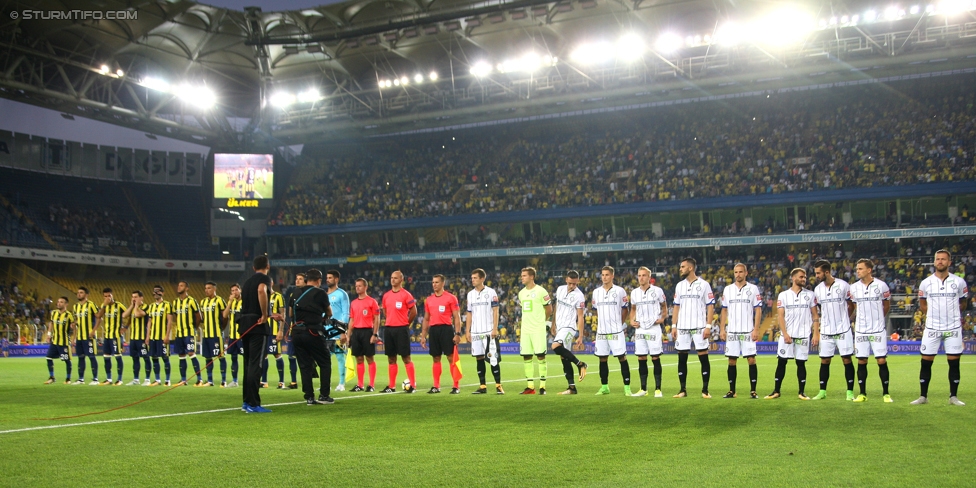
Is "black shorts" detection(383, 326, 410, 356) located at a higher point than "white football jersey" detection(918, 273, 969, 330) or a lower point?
lower

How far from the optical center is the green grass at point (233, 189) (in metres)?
44.9

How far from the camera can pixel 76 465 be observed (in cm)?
677

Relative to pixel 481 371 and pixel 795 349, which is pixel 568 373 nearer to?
pixel 481 371

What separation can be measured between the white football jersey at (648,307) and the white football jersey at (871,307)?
3.03 m

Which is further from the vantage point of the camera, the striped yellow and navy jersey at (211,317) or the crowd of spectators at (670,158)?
the crowd of spectators at (670,158)

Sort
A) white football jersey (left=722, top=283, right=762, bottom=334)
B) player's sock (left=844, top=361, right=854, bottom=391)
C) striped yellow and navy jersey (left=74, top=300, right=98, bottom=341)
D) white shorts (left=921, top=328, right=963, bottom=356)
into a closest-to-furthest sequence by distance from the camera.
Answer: white shorts (left=921, top=328, right=963, bottom=356)
player's sock (left=844, top=361, right=854, bottom=391)
white football jersey (left=722, top=283, right=762, bottom=334)
striped yellow and navy jersey (left=74, top=300, right=98, bottom=341)

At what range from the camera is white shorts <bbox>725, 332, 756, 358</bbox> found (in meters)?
12.5

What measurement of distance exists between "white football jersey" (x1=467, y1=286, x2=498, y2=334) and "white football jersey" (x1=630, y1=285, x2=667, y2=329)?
2778 mm

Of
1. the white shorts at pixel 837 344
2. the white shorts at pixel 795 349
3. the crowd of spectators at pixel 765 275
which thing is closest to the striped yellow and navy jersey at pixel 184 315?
the white shorts at pixel 795 349

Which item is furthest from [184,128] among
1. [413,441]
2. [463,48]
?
[413,441]

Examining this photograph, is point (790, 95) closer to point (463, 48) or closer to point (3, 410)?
point (463, 48)

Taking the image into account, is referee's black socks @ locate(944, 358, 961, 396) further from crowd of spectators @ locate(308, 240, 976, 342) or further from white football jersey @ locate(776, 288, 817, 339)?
crowd of spectators @ locate(308, 240, 976, 342)

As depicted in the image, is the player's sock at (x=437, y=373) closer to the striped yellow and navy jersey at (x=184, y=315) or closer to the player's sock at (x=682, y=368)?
the player's sock at (x=682, y=368)

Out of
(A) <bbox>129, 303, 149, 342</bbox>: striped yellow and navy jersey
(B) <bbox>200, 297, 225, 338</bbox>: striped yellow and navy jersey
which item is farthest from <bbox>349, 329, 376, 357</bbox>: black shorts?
(A) <bbox>129, 303, 149, 342</bbox>: striped yellow and navy jersey
